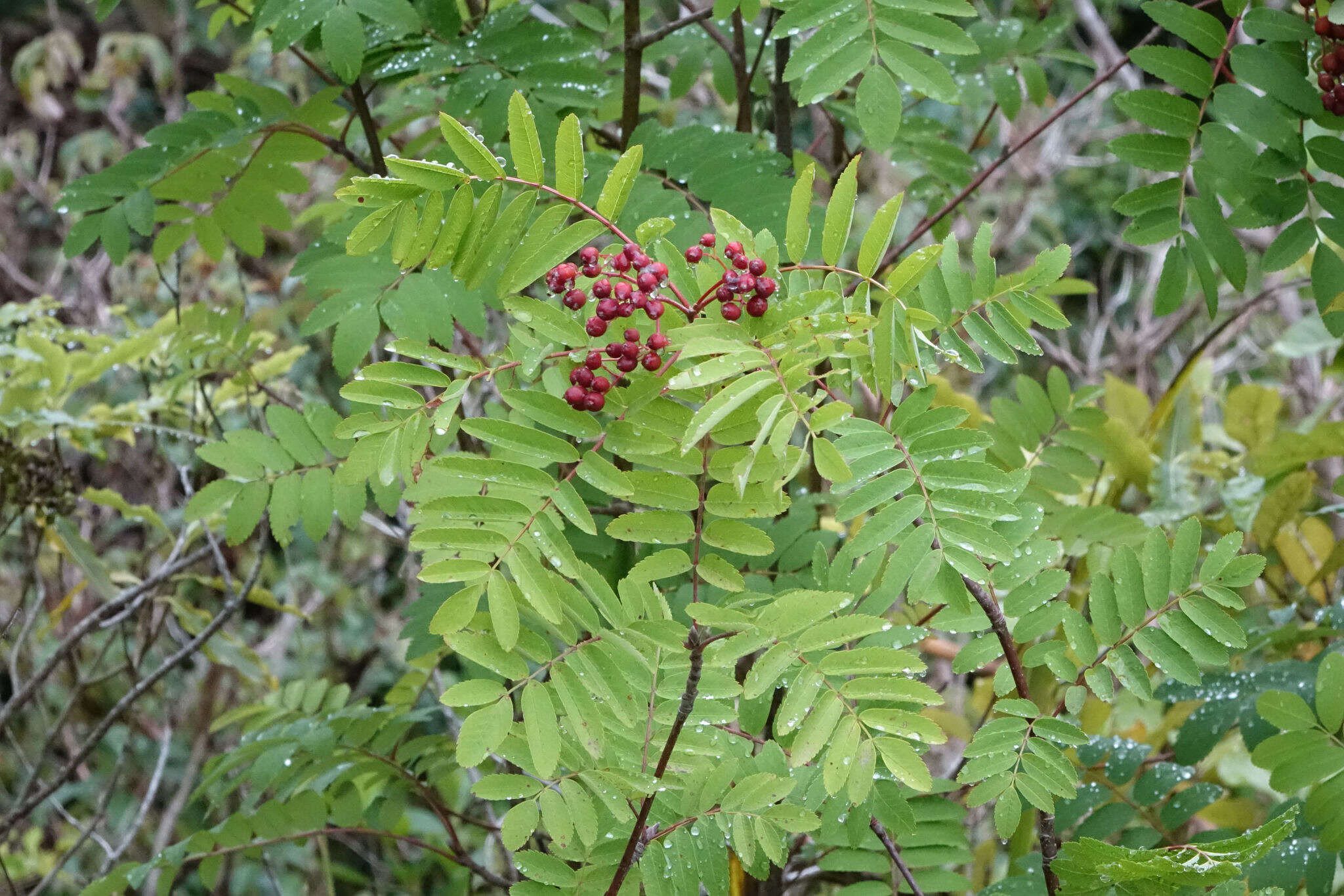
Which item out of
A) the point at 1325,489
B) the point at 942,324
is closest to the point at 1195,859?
the point at 942,324

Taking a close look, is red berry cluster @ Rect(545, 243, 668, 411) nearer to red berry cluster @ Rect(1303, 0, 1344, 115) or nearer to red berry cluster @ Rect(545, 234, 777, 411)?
red berry cluster @ Rect(545, 234, 777, 411)

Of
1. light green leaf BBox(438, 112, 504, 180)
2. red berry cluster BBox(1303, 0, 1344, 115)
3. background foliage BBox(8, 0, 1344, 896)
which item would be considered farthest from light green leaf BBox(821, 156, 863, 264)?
red berry cluster BBox(1303, 0, 1344, 115)

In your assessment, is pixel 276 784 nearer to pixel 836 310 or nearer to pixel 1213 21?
pixel 836 310

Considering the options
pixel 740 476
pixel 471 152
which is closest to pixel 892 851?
pixel 740 476

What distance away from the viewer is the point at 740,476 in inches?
25.6

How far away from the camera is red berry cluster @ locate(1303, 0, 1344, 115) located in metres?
1.08

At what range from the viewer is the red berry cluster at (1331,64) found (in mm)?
1083

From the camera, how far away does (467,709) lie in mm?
1644

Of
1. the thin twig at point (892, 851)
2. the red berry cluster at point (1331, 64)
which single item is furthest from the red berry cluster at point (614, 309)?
the red berry cluster at point (1331, 64)

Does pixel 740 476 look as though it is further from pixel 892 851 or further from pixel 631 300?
pixel 892 851

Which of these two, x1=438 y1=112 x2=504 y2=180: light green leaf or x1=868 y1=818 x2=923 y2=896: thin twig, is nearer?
x1=438 y1=112 x2=504 y2=180: light green leaf

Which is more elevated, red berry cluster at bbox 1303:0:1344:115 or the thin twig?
red berry cluster at bbox 1303:0:1344:115

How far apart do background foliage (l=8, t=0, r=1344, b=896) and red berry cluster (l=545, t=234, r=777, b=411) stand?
0.06 ft

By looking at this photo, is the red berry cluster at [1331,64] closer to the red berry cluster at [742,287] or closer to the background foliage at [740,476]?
the background foliage at [740,476]
